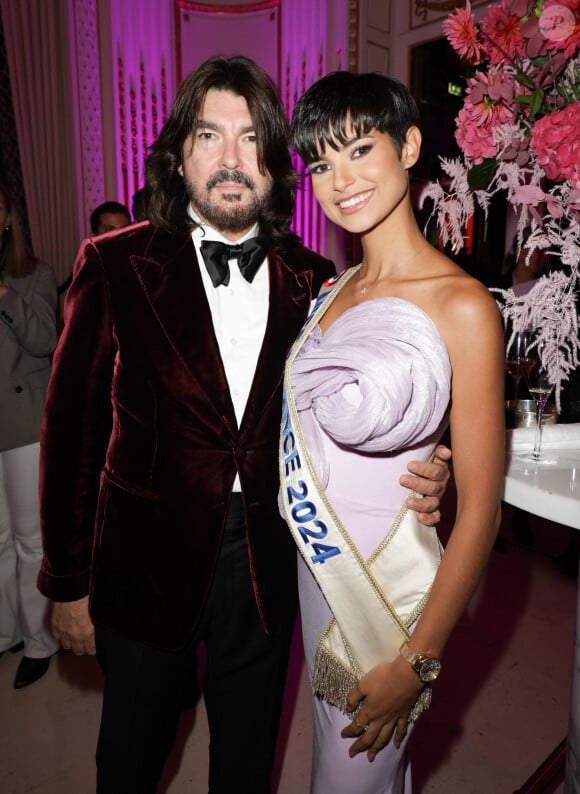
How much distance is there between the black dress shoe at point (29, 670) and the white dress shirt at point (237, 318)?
1.82m

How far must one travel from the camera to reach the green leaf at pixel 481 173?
157 cm

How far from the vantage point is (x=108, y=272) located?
Result: 1425mm

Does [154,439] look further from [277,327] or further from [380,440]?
[380,440]

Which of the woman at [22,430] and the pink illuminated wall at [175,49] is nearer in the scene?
the woman at [22,430]

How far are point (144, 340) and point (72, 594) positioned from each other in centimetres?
69

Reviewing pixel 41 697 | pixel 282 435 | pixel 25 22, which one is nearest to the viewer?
pixel 282 435

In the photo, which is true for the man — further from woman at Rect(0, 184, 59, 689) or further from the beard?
woman at Rect(0, 184, 59, 689)

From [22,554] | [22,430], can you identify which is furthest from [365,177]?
[22,554]

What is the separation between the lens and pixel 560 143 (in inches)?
53.5

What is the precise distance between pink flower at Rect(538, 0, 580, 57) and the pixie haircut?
1.15 feet

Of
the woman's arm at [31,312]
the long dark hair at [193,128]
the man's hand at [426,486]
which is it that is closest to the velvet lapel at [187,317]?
the long dark hair at [193,128]

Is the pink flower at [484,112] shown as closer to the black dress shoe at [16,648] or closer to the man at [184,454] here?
the man at [184,454]

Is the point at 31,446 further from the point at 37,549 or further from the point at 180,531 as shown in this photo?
the point at 180,531

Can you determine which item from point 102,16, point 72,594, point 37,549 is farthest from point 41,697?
point 102,16
